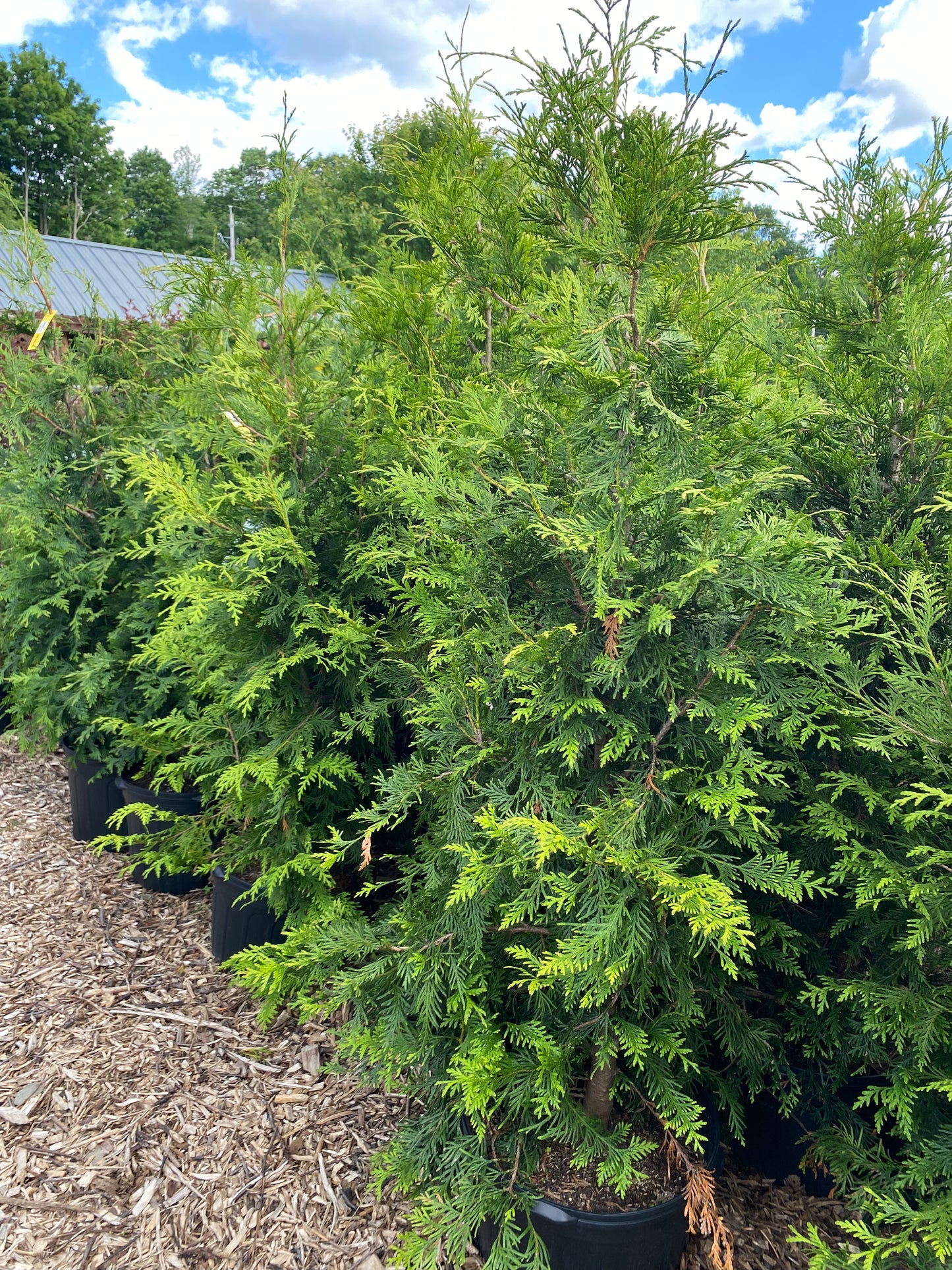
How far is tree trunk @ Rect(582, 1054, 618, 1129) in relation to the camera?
2447mm

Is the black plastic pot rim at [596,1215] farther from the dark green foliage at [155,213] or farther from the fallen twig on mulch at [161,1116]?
the dark green foliage at [155,213]

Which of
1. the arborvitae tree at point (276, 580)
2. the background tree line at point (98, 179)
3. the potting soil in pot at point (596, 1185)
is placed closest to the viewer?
the potting soil in pot at point (596, 1185)

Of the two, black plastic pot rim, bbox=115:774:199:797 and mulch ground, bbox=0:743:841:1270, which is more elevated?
black plastic pot rim, bbox=115:774:199:797

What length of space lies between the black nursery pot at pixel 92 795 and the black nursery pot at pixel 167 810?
388 mm

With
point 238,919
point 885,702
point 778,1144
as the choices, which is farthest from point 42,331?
point 778,1144

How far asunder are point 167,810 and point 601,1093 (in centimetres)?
309

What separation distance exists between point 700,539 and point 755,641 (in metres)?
0.47

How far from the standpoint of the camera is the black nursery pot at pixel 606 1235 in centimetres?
221

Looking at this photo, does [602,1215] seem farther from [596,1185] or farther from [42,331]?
[42,331]

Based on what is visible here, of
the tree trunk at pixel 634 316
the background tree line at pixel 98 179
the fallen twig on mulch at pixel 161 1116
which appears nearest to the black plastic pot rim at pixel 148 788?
the fallen twig on mulch at pixel 161 1116

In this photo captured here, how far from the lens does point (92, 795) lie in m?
5.21

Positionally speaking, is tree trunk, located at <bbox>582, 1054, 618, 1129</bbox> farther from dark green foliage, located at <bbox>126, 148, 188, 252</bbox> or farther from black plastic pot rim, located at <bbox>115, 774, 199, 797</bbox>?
dark green foliage, located at <bbox>126, 148, 188, 252</bbox>

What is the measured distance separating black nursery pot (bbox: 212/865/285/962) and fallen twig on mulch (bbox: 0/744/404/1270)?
7.5 inches

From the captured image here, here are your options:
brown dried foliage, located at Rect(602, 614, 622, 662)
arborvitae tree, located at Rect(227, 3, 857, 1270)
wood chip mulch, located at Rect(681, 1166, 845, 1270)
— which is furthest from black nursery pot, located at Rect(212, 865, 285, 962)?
brown dried foliage, located at Rect(602, 614, 622, 662)
